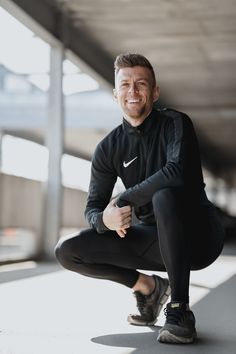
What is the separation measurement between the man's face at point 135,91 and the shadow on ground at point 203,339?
0.86 meters

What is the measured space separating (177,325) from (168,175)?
55 centimetres

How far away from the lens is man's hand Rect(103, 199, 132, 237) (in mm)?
2600

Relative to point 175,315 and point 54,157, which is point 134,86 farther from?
point 54,157

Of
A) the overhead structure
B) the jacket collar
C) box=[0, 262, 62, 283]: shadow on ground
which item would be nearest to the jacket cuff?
the jacket collar

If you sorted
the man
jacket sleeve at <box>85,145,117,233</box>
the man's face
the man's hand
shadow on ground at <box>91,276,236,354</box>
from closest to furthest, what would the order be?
shadow on ground at <box>91,276,236,354</box> → the man → the man's hand → the man's face → jacket sleeve at <box>85,145,117,233</box>

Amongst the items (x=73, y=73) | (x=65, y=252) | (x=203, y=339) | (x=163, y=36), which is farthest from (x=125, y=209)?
(x=73, y=73)

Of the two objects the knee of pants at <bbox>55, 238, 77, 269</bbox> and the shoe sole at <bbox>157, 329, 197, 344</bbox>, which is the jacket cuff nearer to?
the knee of pants at <bbox>55, 238, 77, 269</bbox>

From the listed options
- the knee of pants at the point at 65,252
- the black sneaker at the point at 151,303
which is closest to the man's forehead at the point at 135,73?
the knee of pants at the point at 65,252

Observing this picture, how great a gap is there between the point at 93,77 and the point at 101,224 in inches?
372

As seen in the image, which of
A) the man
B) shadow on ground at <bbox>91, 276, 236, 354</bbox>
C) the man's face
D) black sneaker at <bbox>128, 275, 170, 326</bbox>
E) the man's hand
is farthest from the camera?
black sneaker at <bbox>128, 275, 170, 326</bbox>

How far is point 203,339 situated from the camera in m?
2.63

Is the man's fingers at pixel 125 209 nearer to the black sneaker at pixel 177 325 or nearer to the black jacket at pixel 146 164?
the black jacket at pixel 146 164

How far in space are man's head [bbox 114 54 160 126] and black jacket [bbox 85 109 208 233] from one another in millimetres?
70

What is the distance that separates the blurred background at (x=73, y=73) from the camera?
8.97m
